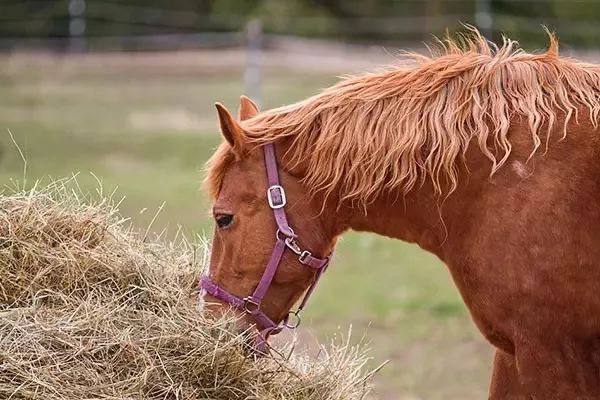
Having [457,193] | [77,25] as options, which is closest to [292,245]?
[457,193]

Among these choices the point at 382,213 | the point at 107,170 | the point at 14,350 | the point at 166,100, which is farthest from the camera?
the point at 166,100

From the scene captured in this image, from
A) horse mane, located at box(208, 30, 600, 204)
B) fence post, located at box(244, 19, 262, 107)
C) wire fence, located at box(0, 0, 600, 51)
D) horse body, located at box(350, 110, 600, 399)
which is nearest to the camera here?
horse body, located at box(350, 110, 600, 399)

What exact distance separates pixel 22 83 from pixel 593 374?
55.0 ft

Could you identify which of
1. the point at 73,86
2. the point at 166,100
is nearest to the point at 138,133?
the point at 166,100

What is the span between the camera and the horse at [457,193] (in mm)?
3344

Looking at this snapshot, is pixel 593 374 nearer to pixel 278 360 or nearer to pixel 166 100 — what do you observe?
pixel 278 360

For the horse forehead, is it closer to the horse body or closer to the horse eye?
the horse eye

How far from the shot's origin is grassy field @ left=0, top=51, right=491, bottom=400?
21.5 ft

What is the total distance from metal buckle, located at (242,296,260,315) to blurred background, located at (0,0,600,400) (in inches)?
28.1

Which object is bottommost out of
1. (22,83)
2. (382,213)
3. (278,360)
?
(22,83)

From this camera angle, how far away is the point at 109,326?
3.30 meters

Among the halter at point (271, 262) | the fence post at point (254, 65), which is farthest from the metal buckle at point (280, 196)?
the fence post at point (254, 65)

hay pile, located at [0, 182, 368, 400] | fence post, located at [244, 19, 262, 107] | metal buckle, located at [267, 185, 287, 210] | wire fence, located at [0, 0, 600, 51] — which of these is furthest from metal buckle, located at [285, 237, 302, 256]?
wire fence, located at [0, 0, 600, 51]

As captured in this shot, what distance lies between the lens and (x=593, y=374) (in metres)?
3.38
